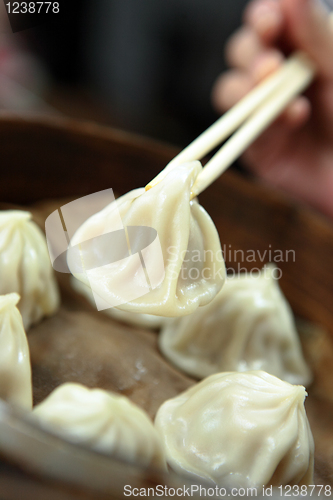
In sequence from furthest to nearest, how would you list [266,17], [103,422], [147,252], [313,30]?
[266,17] → [313,30] → [147,252] → [103,422]

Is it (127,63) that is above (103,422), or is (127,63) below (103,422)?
above

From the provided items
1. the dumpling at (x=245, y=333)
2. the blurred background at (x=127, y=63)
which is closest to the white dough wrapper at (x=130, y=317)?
the dumpling at (x=245, y=333)

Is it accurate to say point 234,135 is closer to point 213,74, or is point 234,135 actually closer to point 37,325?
point 37,325

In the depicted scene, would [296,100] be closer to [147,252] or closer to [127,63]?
[147,252]

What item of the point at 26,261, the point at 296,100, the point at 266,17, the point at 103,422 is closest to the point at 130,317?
the point at 26,261

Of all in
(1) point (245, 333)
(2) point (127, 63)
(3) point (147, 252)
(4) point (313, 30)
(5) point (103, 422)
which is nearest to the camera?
(5) point (103, 422)

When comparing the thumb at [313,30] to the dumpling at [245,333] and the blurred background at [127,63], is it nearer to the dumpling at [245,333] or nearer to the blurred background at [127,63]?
the dumpling at [245,333]

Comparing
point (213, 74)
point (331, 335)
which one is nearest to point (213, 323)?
point (331, 335)

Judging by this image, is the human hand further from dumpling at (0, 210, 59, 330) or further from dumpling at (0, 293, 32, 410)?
dumpling at (0, 293, 32, 410)
